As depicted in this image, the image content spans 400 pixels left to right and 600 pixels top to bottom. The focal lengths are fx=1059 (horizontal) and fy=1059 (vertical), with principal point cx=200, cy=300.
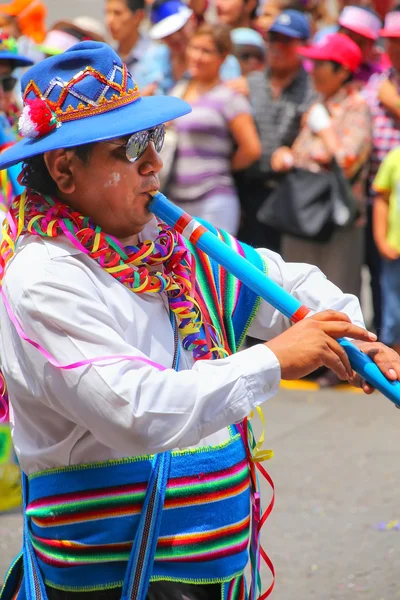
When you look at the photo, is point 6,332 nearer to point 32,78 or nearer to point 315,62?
point 32,78

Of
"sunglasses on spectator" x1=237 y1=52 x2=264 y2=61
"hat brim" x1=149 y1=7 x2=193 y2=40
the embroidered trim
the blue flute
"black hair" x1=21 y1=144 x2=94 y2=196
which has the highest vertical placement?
the embroidered trim

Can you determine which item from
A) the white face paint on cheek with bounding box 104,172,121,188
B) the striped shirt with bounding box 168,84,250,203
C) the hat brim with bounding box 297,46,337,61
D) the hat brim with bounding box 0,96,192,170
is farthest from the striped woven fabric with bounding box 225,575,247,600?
the hat brim with bounding box 297,46,337,61

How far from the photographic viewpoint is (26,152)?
86.6 inches

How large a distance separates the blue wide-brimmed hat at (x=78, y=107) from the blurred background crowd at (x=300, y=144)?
13.6 ft

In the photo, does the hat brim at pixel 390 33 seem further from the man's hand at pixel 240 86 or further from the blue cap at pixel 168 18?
the blue cap at pixel 168 18

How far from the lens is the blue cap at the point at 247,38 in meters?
8.21

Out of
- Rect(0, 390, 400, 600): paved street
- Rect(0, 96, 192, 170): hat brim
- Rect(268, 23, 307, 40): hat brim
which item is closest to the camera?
Rect(0, 96, 192, 170): hat brim

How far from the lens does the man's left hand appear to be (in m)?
2.16

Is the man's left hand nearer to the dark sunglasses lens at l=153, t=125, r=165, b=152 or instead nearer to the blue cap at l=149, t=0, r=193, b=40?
the dark sunglasses lens at l=153, t=125, r=165, b=152

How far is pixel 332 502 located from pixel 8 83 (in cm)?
237

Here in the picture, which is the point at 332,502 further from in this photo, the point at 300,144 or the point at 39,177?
the point at 39,177

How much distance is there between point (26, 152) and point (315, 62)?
183 inches

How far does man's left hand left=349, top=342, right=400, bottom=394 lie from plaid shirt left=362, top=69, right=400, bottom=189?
4517 millimetres

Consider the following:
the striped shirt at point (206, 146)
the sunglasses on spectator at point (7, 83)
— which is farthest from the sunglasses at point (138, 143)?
the striped shirt at point (206, 146)
